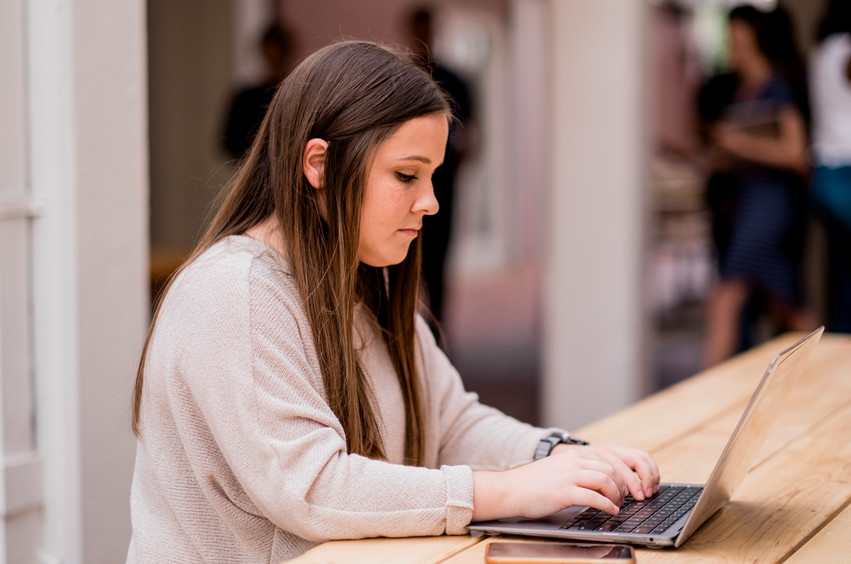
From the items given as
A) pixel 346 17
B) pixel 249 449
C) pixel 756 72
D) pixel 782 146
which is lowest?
pixel 249 449

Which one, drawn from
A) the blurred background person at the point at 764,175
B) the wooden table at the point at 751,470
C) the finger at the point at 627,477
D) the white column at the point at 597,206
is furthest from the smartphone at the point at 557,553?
the blurred background person at the point at 764,175

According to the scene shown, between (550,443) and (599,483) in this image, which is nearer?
(599,483)

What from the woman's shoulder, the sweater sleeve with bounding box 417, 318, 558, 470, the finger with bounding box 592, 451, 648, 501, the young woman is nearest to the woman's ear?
the young woman

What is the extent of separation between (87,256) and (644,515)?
1231mm

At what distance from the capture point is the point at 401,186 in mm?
1339

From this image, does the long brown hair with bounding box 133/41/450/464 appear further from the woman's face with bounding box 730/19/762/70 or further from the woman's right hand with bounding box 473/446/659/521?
the woman's face with bounding box 730/19/762/70

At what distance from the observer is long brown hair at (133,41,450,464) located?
4.32 ft

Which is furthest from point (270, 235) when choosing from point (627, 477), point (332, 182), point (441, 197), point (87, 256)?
point (441, 197)

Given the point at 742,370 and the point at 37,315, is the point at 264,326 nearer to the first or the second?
the point at 37,315

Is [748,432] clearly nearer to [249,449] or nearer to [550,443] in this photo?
[550,443]

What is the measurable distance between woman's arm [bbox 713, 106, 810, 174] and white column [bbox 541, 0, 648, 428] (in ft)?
1.47

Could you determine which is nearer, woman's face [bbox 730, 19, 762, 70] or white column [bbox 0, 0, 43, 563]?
white column [bbox 0, 0, 43, 563]

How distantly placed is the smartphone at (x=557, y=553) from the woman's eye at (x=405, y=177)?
49 cm

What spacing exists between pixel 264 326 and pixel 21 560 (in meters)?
1.17
